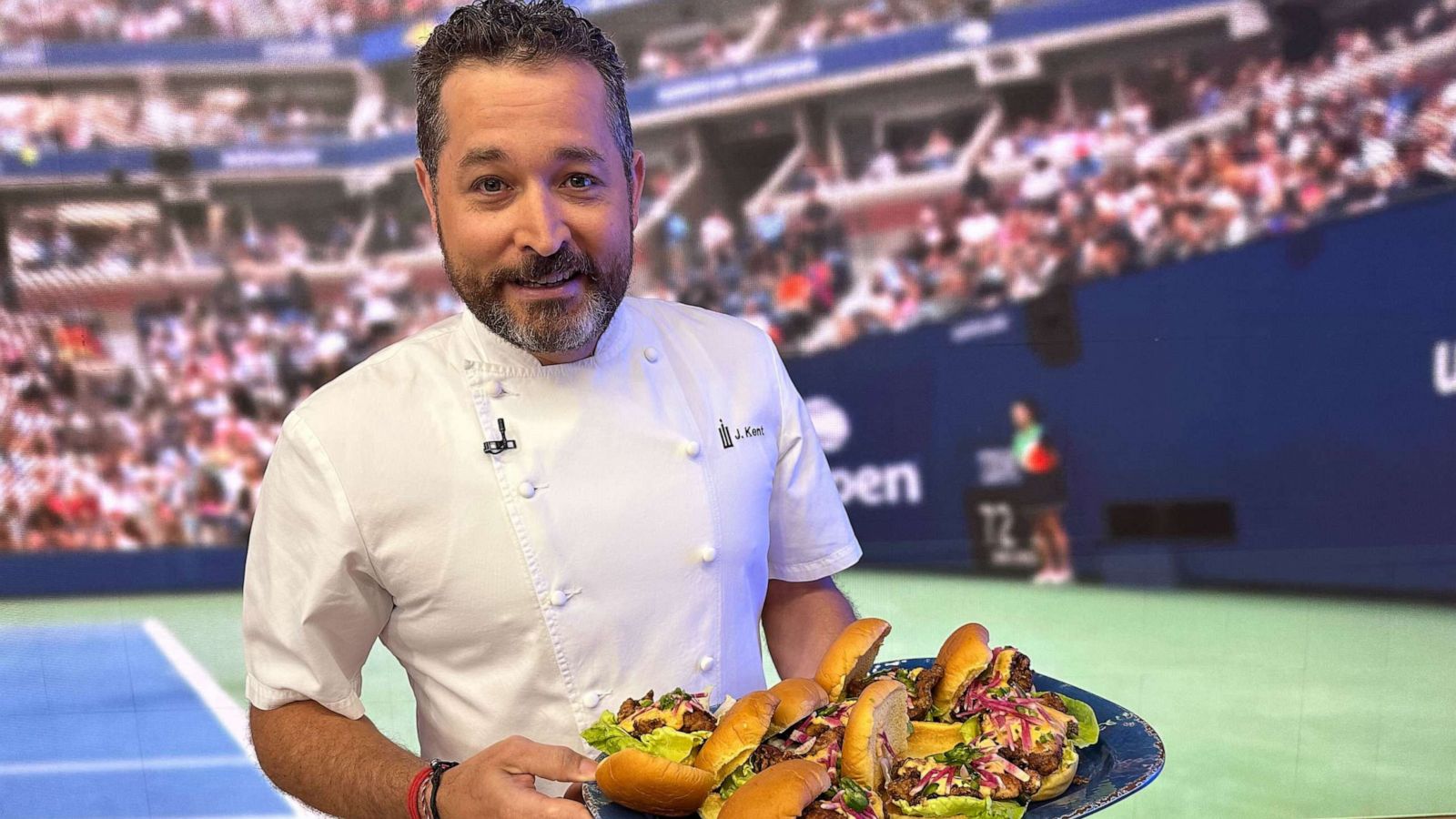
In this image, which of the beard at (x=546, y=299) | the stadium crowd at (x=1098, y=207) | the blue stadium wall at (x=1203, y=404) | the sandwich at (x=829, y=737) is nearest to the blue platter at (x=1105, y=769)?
the sandwich at (x=829, y=737)

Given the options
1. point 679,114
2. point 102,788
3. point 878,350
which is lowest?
point 102,788

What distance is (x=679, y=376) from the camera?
163cm

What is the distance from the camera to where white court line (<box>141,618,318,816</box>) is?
392cm

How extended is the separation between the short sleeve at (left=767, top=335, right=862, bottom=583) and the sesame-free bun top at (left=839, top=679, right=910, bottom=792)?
42cm

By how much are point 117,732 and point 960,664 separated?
3316 millimetres

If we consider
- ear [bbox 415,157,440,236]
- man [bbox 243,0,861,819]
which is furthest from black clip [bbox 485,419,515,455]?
ear [bbox 415,157,440,236]

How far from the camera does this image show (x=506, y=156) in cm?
128

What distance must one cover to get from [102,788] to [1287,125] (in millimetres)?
4405

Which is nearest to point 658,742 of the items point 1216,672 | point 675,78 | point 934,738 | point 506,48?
point 934,738

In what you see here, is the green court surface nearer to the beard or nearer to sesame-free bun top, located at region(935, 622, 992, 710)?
sesame-free bun top, located at region(935, 622, 992, 710)

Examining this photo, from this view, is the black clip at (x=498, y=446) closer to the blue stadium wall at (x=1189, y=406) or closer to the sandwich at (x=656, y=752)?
the sandwich at (x=656, y=752)

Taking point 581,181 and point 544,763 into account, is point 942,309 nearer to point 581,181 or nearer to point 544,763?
point 581,181

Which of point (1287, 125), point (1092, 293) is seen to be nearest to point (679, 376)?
point (1092, 293)

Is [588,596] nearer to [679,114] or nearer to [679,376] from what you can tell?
[679,376]
